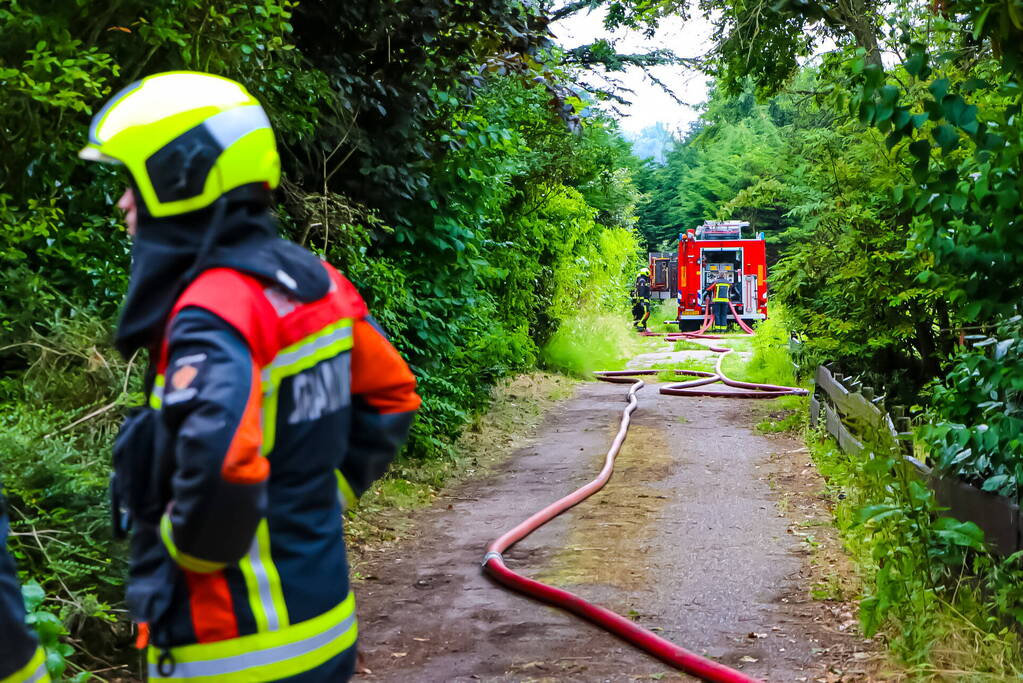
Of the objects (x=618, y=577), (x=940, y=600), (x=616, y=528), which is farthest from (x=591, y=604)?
(x=616, y=528)

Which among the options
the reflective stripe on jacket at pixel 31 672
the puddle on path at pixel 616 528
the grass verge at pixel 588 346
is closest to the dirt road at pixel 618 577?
the puddle on path at pixel 616 528

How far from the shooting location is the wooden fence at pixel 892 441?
450cm

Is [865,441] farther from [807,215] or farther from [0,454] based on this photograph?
[0,454]

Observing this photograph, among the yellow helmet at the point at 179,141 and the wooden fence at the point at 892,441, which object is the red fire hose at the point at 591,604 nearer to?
the wooden fence at the point at 892,441

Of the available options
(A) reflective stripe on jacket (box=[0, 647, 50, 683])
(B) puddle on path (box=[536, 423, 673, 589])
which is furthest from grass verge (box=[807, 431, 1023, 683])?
(A) reflective stripe on jacket (box=[0, 647, 50, 683])

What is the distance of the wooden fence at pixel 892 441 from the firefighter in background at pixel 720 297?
19.6 metres

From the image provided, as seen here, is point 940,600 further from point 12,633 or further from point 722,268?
point 722,268

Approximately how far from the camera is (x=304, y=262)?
2.11 m

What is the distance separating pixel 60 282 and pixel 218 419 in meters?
4.16

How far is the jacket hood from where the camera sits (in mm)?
2010

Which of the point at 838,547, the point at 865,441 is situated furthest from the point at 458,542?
the point at 865,441

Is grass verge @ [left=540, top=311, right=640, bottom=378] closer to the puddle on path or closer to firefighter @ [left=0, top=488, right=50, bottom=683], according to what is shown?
the puddle on path

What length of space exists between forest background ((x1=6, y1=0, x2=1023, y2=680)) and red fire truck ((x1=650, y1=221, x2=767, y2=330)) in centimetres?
1636

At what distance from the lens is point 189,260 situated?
79.9 inches
